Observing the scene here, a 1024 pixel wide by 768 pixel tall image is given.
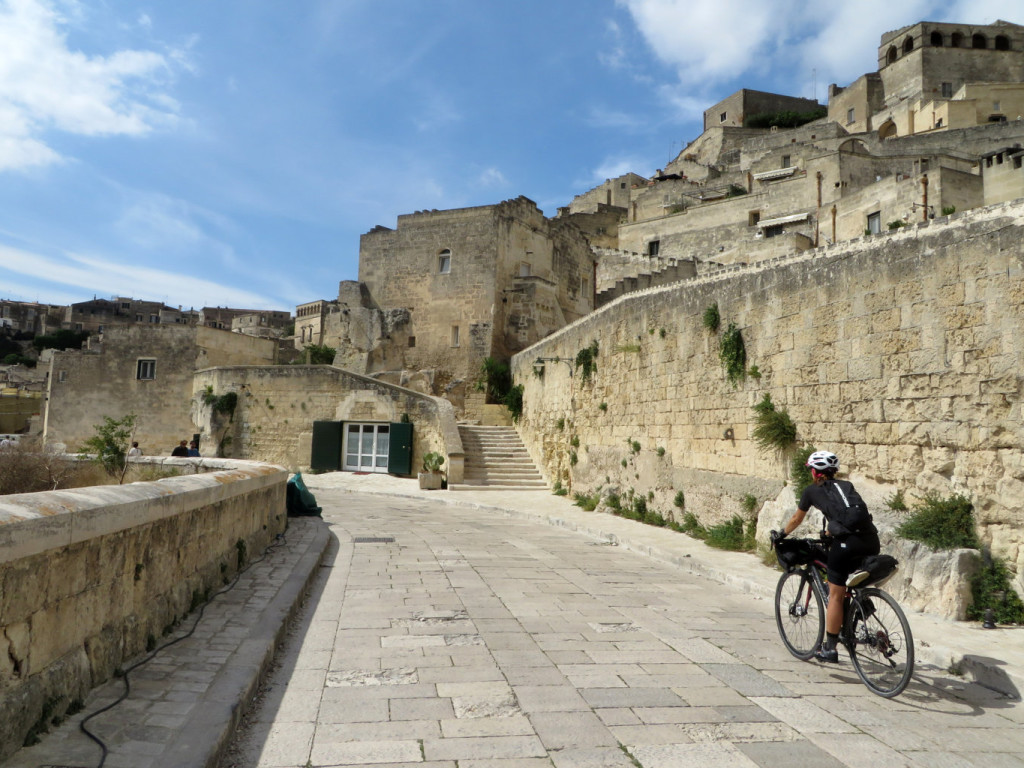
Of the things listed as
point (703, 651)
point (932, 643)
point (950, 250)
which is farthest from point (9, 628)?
point (950, 250)

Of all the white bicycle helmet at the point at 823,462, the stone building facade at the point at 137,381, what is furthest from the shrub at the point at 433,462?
the white bicycle helmet at the point at 823,462

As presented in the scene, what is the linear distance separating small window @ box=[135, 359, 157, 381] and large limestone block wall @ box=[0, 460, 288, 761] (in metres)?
27.0

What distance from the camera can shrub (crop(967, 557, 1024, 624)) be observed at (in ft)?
17.4

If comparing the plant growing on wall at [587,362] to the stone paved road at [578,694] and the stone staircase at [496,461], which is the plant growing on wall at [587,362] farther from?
the stone paved road at [578,694]

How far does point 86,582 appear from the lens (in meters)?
3.38

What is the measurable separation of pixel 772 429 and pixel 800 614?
403cm

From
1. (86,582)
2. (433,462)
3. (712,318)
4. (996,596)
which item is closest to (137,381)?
(433,462)

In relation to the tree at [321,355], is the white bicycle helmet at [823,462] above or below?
below

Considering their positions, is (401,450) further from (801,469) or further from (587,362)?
(801,469)

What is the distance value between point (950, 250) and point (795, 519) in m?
3.39

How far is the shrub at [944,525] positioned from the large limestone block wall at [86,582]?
5863 millimetres

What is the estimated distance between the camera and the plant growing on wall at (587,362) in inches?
603

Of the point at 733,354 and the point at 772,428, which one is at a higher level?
the point at 733,354

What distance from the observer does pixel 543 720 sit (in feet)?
11.7
